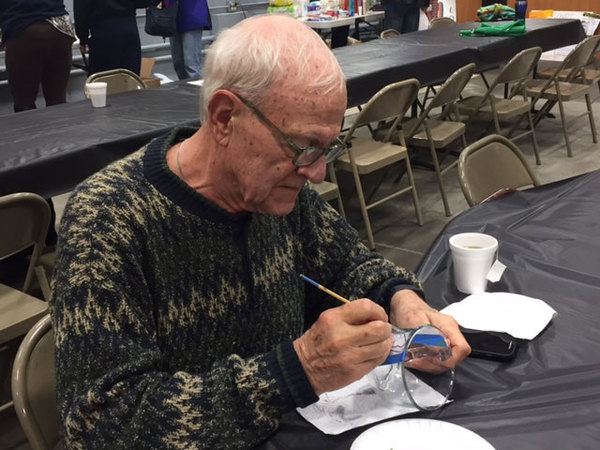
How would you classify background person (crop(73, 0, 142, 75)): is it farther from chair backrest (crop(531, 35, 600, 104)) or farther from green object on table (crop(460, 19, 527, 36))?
chair backrest (crop(531, 35, 600, 104))

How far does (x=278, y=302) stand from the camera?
122 centimetres

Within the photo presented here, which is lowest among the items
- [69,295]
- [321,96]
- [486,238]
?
[486,238]

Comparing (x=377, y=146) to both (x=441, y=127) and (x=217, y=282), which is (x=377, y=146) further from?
(x=217, y=282)

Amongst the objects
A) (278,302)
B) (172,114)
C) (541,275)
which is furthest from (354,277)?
(172,114)

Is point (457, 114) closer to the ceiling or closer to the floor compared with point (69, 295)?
closer to the floor

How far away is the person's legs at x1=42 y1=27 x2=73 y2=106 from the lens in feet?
12.4

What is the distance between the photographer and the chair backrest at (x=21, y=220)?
6.42ft

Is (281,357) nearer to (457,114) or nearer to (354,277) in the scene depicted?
(354,277)

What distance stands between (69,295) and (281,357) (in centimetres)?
31

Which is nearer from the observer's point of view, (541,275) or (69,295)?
(69,295)

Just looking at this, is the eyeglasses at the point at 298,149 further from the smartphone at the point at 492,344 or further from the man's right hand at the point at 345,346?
the smartphone at the point at 492,344

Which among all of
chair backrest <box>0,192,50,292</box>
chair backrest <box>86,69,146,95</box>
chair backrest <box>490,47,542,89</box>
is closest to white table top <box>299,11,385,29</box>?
chair backrest <box>490,47,542,89</box>

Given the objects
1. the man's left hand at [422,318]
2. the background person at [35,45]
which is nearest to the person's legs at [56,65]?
the background person at [35,45]

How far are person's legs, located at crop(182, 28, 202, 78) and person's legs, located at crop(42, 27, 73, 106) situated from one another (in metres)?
1.22
